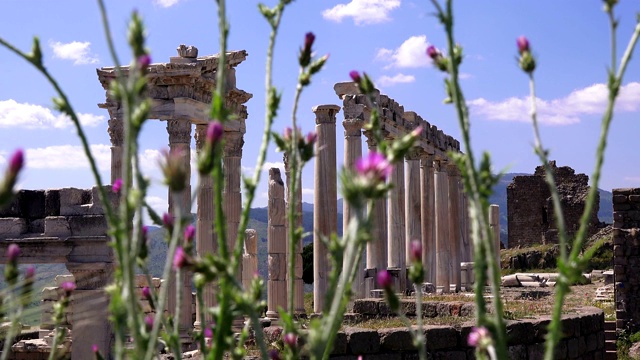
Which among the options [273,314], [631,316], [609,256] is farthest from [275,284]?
[609,256]

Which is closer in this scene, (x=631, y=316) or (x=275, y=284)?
(x=631, y=316)

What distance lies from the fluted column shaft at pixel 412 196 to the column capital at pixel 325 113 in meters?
7.00

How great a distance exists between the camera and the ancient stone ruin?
53.9m

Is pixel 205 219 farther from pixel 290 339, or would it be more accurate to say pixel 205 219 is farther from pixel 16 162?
Result: pixel 16 162

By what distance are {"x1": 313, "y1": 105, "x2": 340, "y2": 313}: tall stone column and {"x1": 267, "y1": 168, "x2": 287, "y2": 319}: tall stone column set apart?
102 centimetres

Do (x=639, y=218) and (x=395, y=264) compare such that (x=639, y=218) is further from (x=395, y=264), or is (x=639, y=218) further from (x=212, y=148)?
(x=212, y=148)

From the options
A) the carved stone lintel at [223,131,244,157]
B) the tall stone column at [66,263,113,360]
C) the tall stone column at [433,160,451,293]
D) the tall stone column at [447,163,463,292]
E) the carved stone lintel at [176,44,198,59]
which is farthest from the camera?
the tall stone column at [447,163,463,292]

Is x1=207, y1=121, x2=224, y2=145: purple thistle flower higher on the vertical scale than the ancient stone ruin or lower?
lower

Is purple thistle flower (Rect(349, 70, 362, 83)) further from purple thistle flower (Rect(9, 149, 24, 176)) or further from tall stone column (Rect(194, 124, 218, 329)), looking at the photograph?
tall stone column (Rect(194, 124, 218, 329))

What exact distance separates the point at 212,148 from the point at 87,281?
39.6 feet

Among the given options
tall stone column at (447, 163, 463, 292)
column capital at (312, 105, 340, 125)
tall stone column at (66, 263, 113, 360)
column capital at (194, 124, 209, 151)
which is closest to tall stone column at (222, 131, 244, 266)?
column capital at (194, 124, 209, 151)

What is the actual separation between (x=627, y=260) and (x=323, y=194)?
24.6 feet

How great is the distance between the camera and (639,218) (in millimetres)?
19562

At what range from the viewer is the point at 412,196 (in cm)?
3003
